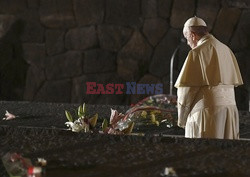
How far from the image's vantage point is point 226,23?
234 inches

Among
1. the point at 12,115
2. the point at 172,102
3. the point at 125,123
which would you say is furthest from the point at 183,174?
the point at 172,102

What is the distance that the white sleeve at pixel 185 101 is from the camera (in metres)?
2.74

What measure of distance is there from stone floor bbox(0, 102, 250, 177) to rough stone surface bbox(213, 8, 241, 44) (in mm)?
4500

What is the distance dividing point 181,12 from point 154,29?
360mm

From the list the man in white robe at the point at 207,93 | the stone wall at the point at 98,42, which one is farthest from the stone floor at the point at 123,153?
the stone wall at the point at 98,42

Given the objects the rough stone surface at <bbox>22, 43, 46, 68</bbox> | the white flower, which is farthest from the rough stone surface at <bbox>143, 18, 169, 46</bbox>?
the white flower

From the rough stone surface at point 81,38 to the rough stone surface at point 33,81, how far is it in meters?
0.46

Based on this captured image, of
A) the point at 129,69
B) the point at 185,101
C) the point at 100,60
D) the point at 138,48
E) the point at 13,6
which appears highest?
the point at 13,6

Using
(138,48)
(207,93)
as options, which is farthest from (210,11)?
(207,93)

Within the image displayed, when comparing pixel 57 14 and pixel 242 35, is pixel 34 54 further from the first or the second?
pixel 242 35

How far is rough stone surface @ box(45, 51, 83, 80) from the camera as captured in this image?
21.0ft

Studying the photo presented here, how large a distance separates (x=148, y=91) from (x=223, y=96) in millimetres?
3449

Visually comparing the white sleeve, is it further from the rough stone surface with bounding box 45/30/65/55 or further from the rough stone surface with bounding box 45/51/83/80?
the rough stone surface with bounding box 45/30/65/55

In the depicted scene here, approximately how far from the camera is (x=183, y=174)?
1.19 meters
